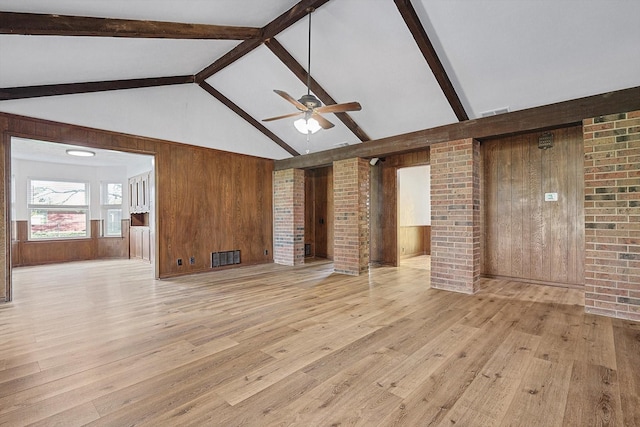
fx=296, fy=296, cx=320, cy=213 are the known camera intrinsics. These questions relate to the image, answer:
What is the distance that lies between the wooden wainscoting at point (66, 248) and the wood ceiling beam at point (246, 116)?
5116 mm

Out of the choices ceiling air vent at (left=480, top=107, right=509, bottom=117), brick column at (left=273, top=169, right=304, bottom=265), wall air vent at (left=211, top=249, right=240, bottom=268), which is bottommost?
wall air vent at (left=211, top=249, right=240, bottom=268)

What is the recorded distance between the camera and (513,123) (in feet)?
12.3

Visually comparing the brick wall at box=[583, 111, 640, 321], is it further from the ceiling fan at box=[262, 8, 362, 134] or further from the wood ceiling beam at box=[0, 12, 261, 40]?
the wood ceiling beam at box=[0, 12, 261, 40]

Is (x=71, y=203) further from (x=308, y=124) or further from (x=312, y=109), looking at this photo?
(x=312, y=109)

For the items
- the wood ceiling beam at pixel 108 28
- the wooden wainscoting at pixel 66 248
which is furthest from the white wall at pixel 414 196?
the wooden wainscoting at pixel 66 248

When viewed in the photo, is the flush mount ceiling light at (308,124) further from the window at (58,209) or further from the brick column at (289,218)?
the window at (58,209)

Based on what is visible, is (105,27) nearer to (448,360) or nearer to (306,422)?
(306,422)

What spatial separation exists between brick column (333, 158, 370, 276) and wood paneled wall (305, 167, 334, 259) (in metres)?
1.90

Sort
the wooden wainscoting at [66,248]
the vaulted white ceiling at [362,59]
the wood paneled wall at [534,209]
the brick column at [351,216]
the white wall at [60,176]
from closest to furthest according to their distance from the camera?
the vaulted white ceiling at [362,59], the wood paneled wall at [534,209], the brick column at [351,216], the wooden wainscoting at [66,248], the white wall at [60,176]

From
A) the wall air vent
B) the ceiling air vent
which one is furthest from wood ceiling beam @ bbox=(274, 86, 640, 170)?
the wall air vent

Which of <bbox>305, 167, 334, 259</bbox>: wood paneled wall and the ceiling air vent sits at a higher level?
the ceiling air vent

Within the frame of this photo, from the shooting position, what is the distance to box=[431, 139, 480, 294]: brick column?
4117 mm

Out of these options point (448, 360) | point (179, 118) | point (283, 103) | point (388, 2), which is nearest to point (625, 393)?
point (448, 360)

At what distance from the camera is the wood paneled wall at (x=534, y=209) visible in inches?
171
